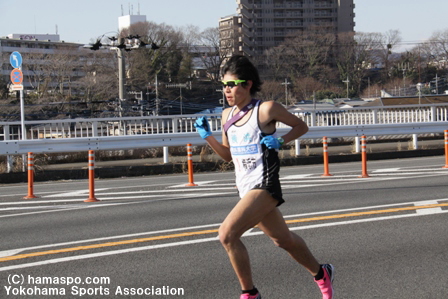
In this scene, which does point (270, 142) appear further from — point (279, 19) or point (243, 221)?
point (279, 19)

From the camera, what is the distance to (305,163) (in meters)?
19.9

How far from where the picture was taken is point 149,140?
1848cm

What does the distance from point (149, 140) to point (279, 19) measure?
8553cm

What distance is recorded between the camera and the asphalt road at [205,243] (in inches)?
232

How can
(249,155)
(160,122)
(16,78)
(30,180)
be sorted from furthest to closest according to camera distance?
1. (160,122)
2. (16,78)
3. (30,180)
4. (249,155)

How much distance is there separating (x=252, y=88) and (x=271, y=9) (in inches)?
3860

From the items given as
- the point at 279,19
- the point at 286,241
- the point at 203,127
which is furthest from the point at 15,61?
the point at 279,19

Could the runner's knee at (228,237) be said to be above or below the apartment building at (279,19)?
below

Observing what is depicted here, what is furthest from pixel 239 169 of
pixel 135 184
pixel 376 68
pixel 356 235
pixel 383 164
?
pixel 376 68

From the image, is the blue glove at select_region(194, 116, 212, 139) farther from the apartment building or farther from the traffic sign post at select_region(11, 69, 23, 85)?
the apartment building

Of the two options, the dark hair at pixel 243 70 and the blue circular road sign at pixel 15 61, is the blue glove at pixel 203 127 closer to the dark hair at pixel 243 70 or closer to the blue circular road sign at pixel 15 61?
the dark hair at pixel 243 70

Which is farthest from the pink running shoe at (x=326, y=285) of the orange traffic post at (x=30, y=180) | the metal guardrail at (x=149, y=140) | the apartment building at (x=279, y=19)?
the apartment building at (x=279, y=19)

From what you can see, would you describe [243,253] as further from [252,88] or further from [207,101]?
[207,101]

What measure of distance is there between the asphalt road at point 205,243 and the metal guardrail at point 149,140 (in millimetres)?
3840
